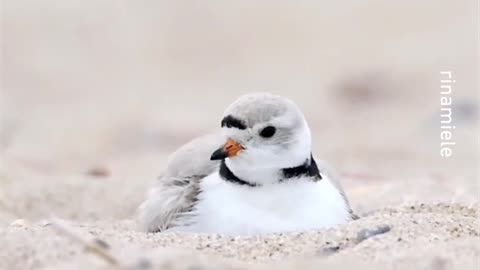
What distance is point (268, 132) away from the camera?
402 centimetres

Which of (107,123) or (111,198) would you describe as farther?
(107,123)

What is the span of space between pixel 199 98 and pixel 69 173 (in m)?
2.57

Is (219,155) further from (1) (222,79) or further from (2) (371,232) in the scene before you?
(1) (222,79)

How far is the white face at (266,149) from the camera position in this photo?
400 cm

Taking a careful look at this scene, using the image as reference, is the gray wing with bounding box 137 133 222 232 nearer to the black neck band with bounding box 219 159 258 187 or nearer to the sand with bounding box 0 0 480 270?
the black neck band with bounding box 219 159 258 187

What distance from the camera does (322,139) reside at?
833 cm

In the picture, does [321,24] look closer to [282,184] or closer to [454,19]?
[454,19]

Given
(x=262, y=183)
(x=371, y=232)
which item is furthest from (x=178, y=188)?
(x=371, y=232)

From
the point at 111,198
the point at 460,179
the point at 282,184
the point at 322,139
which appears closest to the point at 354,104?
the point at 322,139

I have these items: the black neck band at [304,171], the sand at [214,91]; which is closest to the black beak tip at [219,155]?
the black neck band at [304,171]

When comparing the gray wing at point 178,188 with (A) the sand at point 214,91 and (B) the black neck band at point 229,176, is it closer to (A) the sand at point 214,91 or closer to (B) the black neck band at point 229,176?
(B) the black neck band at point 229,176

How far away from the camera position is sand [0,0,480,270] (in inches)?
229

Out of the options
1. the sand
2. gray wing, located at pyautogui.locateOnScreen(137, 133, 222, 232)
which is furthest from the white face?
the sand

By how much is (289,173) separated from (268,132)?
16 cm
